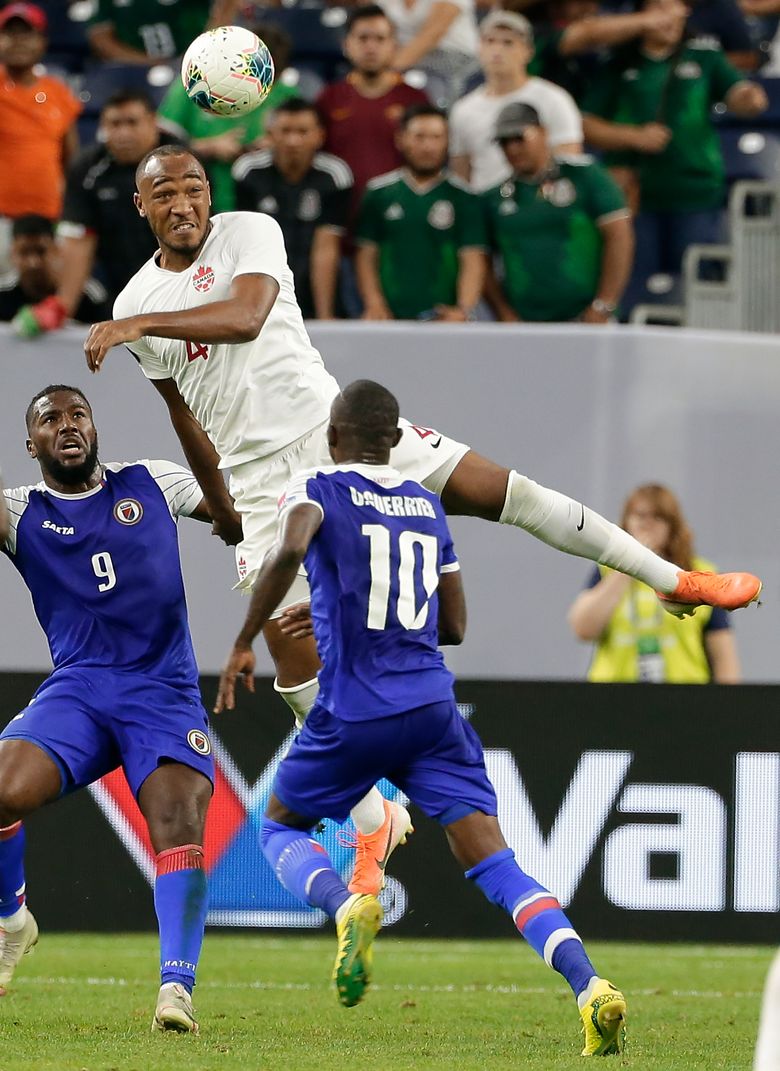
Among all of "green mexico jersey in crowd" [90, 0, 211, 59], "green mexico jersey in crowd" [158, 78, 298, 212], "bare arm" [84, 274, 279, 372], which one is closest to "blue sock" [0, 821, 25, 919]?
"bare arm" [84, 274, 279, 372]

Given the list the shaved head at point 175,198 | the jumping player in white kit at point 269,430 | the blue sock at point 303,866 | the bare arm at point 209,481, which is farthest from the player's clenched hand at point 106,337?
the blue sock at point 303,866

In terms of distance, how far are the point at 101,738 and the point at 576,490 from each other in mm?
4600

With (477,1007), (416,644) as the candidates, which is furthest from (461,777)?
(477,1007)

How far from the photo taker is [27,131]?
10758 millimetres

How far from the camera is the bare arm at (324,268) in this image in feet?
33.6

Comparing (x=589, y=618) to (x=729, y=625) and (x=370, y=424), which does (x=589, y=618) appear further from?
(x=370, y=424)

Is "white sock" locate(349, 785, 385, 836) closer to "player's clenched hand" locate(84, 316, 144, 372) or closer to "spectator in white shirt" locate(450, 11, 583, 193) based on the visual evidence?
"player's clenched hand" locate(84, 316, 144, 372)

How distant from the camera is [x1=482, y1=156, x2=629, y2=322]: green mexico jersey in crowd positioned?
10352mm

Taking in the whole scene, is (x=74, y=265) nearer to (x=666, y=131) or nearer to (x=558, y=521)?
(x=666, y=131)

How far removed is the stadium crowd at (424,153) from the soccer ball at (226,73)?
3037 mm

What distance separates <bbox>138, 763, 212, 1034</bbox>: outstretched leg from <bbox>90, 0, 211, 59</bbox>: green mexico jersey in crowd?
7.43 metres

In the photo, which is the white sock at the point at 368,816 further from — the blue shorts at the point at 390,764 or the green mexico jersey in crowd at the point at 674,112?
the green mexico jersey in crowd at the point at 674,112

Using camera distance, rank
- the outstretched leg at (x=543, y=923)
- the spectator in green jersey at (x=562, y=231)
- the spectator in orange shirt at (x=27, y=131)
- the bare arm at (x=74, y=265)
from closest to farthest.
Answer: the outstretched leg at (x=543, y=923) < the bare arm at (x=74, y=265) < the spectator in green jersey at (x=562, y=231) < the spectator in orange shirt at (x=27, y=131)

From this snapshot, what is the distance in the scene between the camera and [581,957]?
530 centimetres
